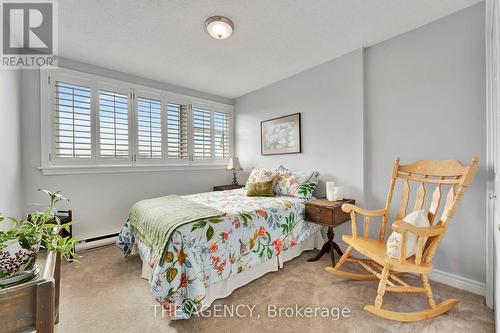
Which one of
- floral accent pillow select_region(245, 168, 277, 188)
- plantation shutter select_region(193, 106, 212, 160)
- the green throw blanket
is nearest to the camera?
the green throw blanket

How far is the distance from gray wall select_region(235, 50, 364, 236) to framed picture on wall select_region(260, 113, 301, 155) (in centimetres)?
9

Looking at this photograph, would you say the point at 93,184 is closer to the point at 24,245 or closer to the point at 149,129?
the point at 149,129

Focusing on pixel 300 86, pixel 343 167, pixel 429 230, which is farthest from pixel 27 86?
pixel 429 230

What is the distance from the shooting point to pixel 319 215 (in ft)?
8.16

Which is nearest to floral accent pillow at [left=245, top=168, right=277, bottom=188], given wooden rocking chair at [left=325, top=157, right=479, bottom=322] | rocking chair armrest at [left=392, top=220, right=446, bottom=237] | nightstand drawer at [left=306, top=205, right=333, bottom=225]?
nightstand drawer at [left=306, top=205, right=333, bottom=225]

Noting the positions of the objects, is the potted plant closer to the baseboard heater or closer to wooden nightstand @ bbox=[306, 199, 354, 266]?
wooden nightstand @ bbox=[306, 199, 354, 266]

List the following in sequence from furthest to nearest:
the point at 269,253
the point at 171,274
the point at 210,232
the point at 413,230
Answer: the point at 269,253, the point at 210,232, the point at 171,274, the point at 413,230

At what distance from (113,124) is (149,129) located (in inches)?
19.4

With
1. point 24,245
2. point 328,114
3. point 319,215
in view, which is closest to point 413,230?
point 319,215

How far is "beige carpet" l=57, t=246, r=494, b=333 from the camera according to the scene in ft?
5.11

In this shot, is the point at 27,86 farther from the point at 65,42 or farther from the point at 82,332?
the point at 82,332

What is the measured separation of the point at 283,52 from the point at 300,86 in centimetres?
71

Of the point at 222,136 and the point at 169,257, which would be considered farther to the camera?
the point at 222,136

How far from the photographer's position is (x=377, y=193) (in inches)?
100
